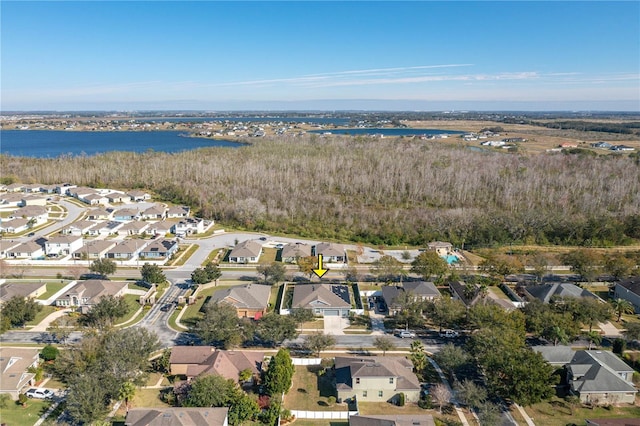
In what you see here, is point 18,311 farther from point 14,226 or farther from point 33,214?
point 33,214

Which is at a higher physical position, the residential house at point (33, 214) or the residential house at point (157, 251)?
the residential house at point (33, 214)

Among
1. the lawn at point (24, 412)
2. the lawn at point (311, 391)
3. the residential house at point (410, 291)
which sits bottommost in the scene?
the lawn at point (311, 391)

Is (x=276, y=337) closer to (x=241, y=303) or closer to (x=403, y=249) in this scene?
(x=241, y=303)

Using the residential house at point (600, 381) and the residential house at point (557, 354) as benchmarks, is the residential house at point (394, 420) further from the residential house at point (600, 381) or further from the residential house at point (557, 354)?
the residential house at point (557, 354)

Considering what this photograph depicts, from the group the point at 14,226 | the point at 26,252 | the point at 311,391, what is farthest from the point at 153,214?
the point at 311,391

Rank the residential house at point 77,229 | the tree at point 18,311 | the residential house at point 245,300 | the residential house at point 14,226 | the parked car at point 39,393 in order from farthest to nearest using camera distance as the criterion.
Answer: the residential house at point 14,226 → the residential house at point 77,229 → the residential house at point 245,300 → the tree at point 18,311 → the parked car at point 39,393

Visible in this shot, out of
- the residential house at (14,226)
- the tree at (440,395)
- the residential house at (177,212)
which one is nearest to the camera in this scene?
the tree at (440,395)

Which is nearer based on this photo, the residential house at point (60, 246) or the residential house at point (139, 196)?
the residential house at point (60, 246)

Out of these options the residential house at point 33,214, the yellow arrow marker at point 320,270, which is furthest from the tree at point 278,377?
the residential house at point 33,214
